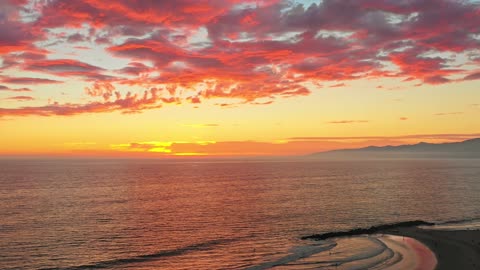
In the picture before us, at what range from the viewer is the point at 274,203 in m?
105

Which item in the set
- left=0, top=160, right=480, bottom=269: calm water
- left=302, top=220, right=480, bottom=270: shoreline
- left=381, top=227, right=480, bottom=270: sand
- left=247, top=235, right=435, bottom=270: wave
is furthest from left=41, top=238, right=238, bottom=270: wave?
left=381, top=227, right=480, bottom=270: sand

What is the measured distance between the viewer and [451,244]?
2253 inches

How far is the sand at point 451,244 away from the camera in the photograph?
48.7m

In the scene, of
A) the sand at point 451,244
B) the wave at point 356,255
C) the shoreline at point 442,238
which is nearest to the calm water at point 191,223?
the wave at point 356,255

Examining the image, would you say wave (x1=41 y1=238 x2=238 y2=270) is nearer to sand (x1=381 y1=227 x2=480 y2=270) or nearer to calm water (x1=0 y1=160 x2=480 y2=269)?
calm water (x1=0 y1=160 x2=480 y2=269)

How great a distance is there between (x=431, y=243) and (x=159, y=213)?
55.5 m

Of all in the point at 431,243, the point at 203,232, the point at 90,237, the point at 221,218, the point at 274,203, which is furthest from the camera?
the point at 274,203

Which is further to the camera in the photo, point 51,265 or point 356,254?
point 356,254

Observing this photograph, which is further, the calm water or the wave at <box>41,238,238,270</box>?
the calm water

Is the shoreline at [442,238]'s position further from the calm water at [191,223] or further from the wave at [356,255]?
the calm water at [191,223]

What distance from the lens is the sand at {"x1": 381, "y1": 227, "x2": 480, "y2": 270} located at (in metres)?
48.7

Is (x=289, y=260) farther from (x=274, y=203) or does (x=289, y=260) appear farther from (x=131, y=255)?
(x=274, y=203)

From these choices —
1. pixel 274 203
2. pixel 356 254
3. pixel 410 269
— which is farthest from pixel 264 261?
pixel 274 203

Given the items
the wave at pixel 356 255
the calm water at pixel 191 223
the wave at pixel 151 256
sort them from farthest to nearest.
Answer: the calm water at pixel 191 223 → the wave at pixel 151 256 → the wave at pixel 356 255
